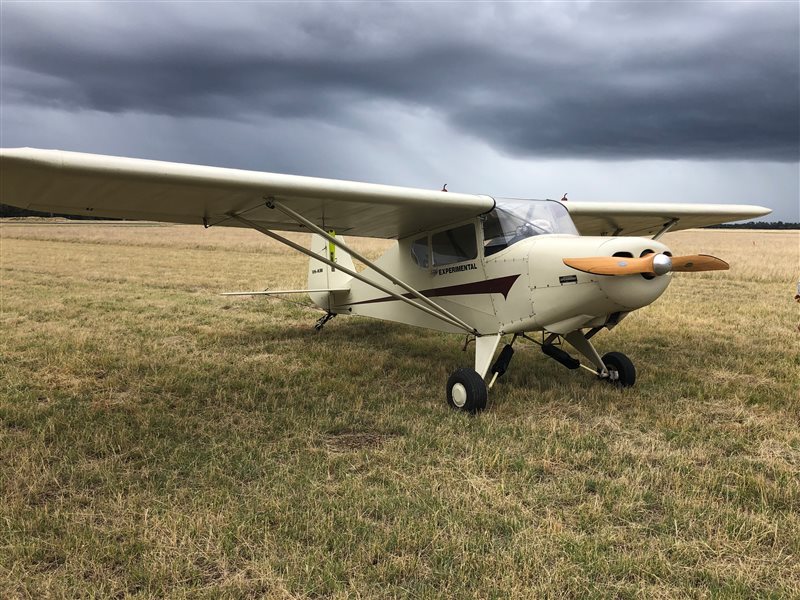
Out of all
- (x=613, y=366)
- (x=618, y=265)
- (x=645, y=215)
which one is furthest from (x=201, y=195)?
(x=645, y=215)

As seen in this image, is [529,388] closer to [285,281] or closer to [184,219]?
[184,219]

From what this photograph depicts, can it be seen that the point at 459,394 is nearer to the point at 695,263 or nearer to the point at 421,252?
the point at 421,252

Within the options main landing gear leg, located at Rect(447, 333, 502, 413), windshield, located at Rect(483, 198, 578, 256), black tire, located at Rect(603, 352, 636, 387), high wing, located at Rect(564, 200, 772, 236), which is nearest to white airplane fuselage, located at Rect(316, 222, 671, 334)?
windshield, located at Rect(483, 198, 578, 256)

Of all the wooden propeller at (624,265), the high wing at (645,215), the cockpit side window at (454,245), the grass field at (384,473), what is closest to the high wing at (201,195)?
the cockpit side window at (454,245)

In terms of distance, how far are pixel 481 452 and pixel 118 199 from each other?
401 centimetres

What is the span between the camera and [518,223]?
5.98 metres

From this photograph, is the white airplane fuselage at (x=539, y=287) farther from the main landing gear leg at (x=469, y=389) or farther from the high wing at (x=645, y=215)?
the high wing at (x=645, y=215)

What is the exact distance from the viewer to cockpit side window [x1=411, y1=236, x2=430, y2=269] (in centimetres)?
715

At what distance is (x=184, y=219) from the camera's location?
596 centimetres

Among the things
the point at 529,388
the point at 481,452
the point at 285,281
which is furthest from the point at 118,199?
the point at 285,281

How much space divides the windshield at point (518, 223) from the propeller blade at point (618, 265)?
48.5 inches

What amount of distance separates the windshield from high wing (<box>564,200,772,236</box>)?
1.81 m

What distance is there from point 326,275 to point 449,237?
3.66 metres

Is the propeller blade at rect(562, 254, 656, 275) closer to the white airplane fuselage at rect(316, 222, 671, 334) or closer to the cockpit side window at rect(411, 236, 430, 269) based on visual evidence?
the white airplane fuselage at rect(316, 222, 671, 334)
